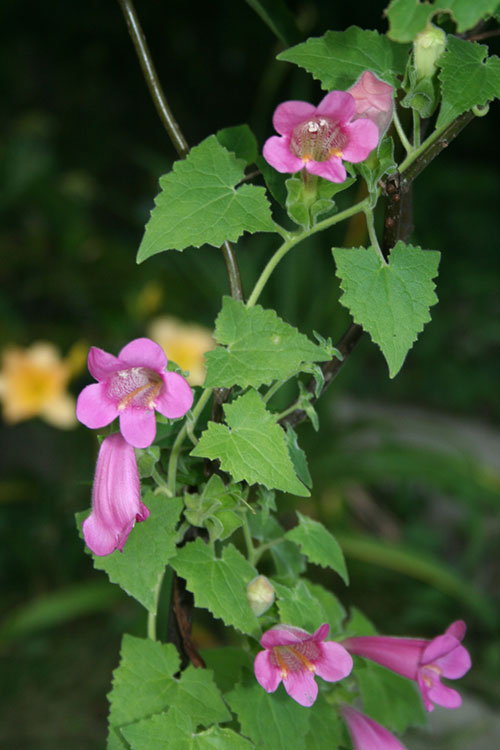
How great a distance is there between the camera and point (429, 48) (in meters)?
0.32

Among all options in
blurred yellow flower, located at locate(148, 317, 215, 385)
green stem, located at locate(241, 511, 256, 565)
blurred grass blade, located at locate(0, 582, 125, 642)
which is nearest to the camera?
green stem, located at locate(241, 511, 256, 565)

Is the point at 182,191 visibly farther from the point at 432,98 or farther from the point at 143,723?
the point at 143,723

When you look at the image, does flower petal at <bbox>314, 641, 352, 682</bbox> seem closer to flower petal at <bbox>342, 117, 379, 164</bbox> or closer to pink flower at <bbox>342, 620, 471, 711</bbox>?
pink flower at <bbox>342, 620, 471, 711</bbox>

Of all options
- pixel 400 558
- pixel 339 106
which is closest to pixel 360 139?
pixel 339 106

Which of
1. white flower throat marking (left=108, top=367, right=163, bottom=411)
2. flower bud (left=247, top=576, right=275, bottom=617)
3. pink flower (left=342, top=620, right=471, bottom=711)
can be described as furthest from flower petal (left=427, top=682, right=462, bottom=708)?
white flower throat marking (left=108, top=367, right=163, bottom=411)

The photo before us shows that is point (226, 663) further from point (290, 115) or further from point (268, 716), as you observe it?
point (290, 115)

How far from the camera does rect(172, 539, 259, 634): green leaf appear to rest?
350mm

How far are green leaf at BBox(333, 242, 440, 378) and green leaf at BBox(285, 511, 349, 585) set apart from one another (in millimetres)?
116

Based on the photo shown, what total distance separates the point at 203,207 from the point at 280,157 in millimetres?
38

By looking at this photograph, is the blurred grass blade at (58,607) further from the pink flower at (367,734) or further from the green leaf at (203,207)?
the green leaf at (203,207)

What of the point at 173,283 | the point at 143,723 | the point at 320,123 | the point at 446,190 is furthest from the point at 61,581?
the point at 446,190

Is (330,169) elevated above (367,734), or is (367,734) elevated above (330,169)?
(330,169)

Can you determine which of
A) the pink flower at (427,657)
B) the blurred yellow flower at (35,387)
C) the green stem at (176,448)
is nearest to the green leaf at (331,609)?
the pink flower at (427,657)

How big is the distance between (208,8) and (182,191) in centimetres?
206
